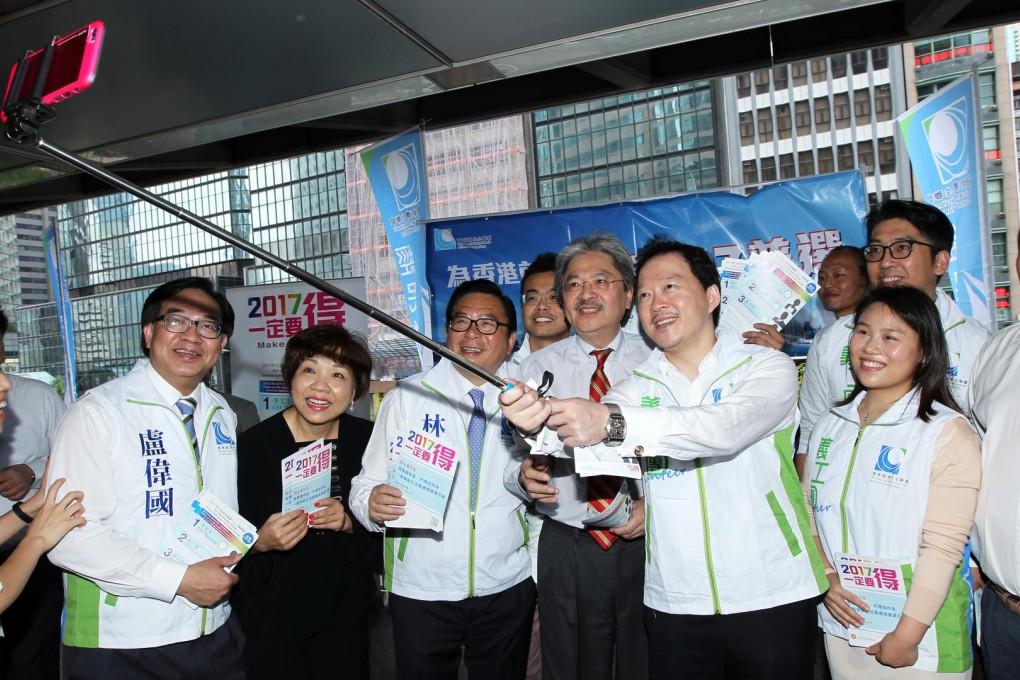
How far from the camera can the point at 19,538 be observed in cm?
348

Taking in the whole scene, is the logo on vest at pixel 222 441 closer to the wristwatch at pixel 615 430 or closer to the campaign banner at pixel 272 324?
the wristwatch at pixel 615 430

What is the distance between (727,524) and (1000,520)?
2.54 ft

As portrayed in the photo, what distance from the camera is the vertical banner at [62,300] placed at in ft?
23.2

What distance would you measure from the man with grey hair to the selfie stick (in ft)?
3.51

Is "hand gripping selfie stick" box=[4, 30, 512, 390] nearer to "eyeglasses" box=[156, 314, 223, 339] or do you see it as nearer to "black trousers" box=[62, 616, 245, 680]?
"eyeglasses" box=[156, 314, 223, 339]

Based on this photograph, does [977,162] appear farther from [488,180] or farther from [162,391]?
[488,180]

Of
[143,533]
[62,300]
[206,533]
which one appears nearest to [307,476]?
[206,533]

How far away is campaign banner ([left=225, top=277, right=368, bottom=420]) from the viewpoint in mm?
5227

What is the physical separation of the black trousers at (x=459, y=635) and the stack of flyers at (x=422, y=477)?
403mm

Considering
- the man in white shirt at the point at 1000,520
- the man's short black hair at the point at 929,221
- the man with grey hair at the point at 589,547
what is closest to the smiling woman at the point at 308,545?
the man with grey hair at the point at 589,547

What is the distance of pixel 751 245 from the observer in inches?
179

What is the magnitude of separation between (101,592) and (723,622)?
1.88m

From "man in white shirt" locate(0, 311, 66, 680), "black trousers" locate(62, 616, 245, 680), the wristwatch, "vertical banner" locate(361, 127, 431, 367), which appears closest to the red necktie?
the wristwatch

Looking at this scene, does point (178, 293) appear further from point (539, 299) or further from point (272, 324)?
point (272, 324)
